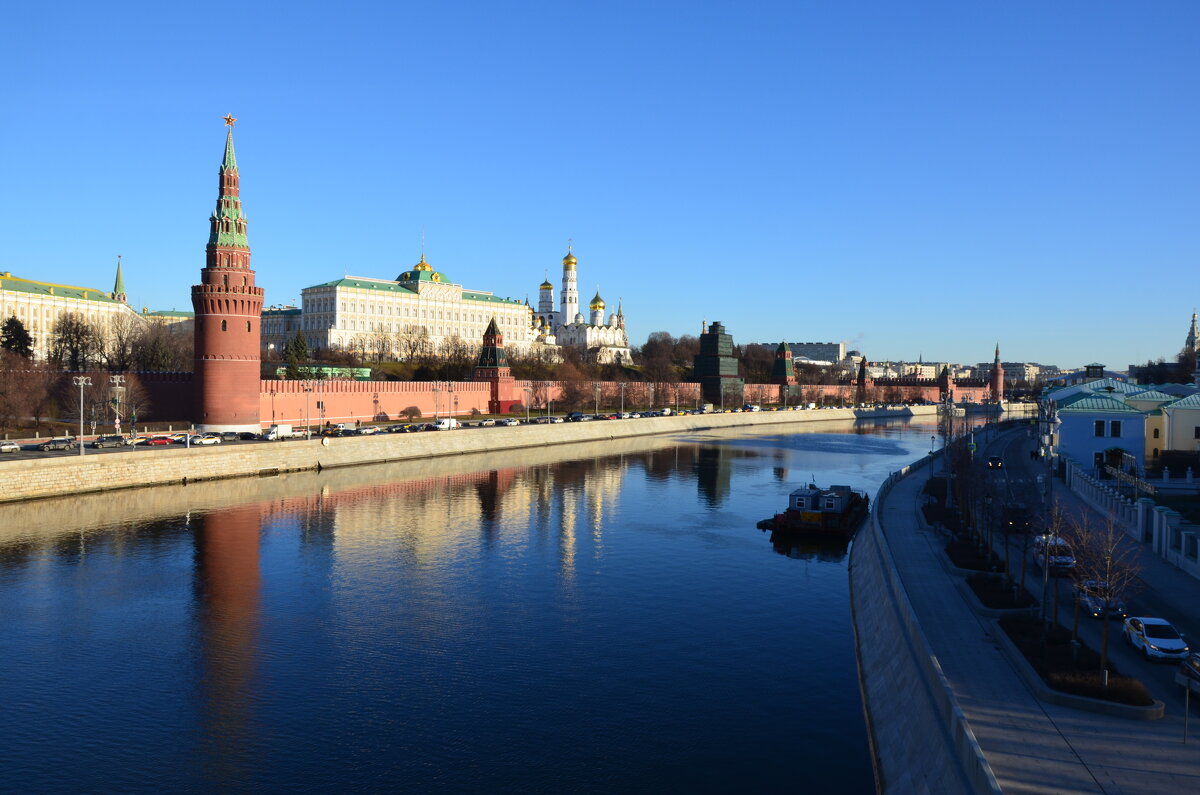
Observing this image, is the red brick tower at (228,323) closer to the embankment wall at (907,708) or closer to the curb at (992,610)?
the embankment wall at (907,708)

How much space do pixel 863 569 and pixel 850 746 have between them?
35.5 feet

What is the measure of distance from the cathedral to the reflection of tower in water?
105 m

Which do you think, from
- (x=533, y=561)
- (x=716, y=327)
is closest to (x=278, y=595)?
(x=533, y=561)

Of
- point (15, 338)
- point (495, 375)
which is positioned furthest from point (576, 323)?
point (15, 338)

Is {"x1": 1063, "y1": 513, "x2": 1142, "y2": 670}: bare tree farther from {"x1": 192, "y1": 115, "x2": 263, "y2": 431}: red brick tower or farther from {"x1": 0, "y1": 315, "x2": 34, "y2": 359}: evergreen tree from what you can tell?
{"x1": 0, "y1": 315, "x2": 34, "y2": 359}: evergreen tree

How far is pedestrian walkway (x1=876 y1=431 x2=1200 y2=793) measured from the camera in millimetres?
10414

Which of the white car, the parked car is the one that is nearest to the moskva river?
the parked car

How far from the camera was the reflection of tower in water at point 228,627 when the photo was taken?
1479 cm

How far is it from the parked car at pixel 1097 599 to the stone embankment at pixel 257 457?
119 ft

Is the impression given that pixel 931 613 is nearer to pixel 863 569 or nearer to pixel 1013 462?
pixel 863 569

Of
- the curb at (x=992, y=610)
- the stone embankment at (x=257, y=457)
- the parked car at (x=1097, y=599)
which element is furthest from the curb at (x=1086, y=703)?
the stone embankment at (x=257, y=457)

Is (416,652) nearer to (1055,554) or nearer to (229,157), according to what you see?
(1055,554)

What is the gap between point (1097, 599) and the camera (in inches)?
681

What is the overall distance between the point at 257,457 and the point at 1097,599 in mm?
38778
